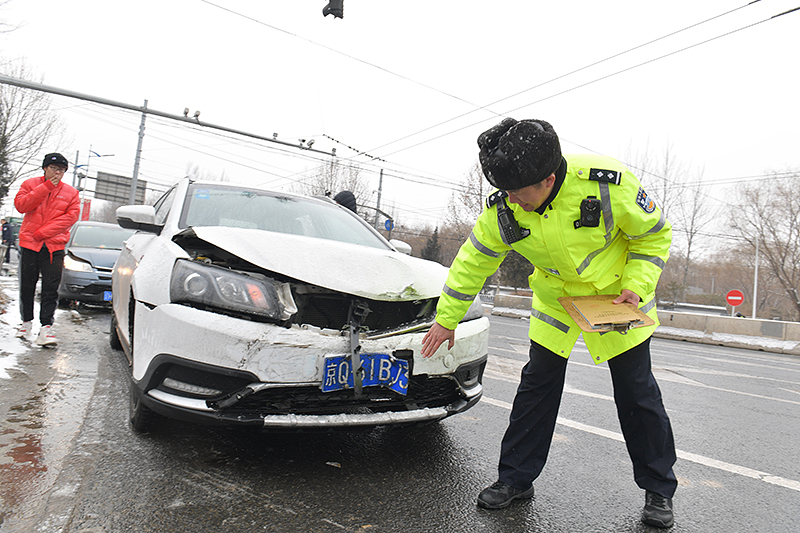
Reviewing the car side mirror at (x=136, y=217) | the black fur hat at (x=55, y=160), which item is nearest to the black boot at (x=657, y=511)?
the car side mirror at (x=136, y=217)

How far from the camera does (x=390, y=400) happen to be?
7.36ft

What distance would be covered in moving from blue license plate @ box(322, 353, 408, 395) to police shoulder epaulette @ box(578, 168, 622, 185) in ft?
3.64

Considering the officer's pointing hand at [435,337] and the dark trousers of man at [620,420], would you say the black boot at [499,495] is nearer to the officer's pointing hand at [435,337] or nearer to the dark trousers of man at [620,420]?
the dark trousers of man at [620,420]

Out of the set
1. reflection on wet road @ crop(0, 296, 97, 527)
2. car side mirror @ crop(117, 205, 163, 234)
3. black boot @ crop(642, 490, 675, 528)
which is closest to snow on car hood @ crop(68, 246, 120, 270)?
reflection on wet road @ crop(0, 296, 97, 527)

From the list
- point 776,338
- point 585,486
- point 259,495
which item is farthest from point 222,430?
point 776,338

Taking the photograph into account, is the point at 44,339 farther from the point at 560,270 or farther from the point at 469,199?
the point at 469,199

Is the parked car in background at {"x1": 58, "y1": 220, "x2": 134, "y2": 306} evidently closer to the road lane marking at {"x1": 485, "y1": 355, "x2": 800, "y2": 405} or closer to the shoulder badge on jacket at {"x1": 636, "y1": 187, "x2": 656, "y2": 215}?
the road lane marking at {"x1": 485, "y1": 355, "x2": 800, "y2": 405}

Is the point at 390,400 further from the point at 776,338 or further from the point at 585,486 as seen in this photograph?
the point at 776,338

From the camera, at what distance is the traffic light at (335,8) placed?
331 inches

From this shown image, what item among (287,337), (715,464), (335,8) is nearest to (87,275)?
(335,8)

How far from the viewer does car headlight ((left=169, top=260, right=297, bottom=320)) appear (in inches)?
83.1

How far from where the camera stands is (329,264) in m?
2.33

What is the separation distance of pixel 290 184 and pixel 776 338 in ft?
96.9

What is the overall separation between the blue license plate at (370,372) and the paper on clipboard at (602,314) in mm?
765
